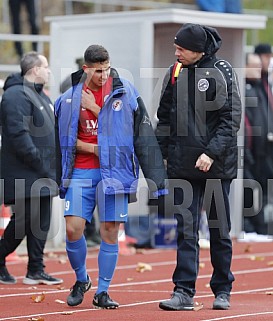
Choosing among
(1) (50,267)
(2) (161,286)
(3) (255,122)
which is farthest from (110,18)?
(2) (161,286)

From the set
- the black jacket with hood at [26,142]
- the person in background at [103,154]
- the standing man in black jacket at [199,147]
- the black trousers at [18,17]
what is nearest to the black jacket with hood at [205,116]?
the standing man in black jacket at [199,147]

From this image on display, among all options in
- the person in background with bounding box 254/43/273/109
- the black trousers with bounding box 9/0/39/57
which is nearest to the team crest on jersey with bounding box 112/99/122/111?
the person in background with bounding box 254/43/273/109

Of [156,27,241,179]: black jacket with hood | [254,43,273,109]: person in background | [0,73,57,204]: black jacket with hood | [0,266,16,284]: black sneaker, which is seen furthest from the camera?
[254,43,273,109]: person in background

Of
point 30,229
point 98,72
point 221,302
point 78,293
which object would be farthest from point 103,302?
point 30,229

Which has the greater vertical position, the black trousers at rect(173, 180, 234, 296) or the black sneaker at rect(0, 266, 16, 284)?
the black trousers at rect(173, 180, 234, 296)

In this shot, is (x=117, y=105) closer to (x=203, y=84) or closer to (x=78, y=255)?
(x=203, y=84)

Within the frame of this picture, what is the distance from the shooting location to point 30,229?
1111 centimetres

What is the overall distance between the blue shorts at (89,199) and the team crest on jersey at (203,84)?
109cm

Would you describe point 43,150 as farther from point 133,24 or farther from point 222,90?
point 133,24

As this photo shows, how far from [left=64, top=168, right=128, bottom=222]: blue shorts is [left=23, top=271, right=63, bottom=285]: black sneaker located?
82.4 inches

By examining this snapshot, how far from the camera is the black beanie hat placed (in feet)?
29.3

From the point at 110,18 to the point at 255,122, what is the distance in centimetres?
262

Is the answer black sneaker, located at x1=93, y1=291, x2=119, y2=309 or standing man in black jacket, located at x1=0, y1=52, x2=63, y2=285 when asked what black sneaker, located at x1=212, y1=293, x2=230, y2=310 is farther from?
standing man in black jacket, located at x1=0, y1=52, x2=63, y2=285

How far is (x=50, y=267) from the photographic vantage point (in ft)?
41.6
